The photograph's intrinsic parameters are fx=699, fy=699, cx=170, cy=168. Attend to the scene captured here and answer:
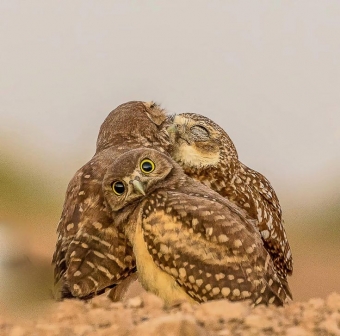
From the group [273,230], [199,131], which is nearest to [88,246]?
[199,131]

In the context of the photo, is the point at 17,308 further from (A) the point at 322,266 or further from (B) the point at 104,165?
(A) the point at 322,266

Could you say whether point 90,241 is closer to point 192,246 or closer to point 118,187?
point 118,187

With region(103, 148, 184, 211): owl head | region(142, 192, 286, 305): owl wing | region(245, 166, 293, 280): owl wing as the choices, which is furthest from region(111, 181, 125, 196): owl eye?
region(245, 166, 293, 280): owl wing

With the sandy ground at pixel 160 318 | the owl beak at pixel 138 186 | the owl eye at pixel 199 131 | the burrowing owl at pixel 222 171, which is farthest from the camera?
the owl eye at pixel 199 131

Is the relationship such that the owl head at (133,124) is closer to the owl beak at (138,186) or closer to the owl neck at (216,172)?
the owl neck at (216,172)

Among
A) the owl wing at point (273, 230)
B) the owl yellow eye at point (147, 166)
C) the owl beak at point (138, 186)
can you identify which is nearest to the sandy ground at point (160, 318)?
the owl beak at point (138, 186)

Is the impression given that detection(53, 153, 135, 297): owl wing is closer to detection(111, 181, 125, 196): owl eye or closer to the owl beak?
detection(111, 181, 125, 196): owl eye
